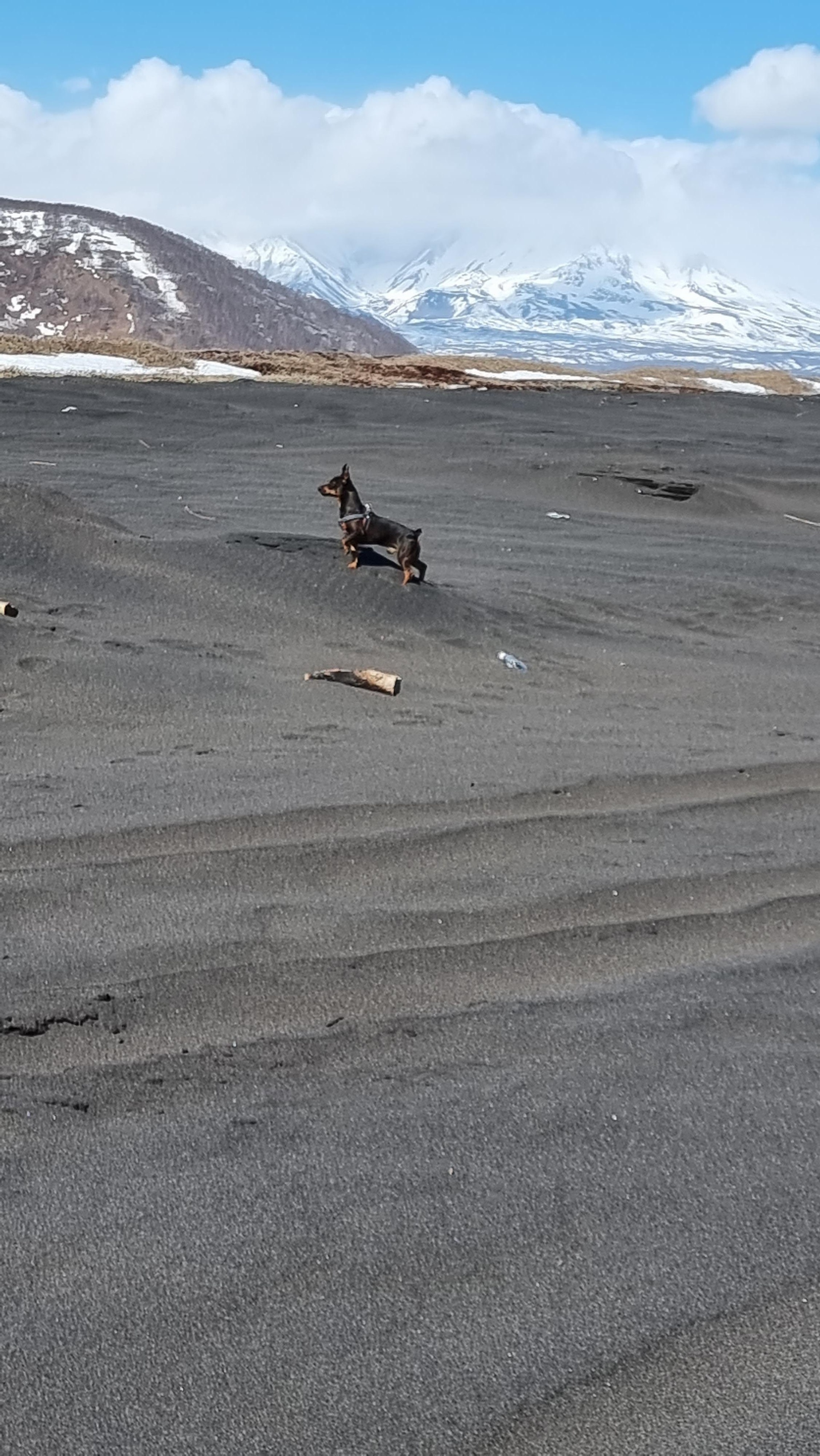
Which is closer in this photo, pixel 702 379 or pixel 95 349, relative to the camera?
pixel 95 349

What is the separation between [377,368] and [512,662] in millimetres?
21182

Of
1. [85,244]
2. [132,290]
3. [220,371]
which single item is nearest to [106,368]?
[220,371]

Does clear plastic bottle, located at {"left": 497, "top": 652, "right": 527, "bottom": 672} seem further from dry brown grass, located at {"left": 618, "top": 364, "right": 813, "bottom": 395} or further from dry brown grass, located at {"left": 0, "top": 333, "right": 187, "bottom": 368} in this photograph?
dry brown grass, located at {"left": 618, "top": 364, "right": 813, "bottom": 395}

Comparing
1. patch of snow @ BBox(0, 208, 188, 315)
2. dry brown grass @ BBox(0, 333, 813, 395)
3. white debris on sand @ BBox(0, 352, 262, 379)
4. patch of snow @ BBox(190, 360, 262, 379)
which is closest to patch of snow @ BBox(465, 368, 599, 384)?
dry brown grass @ BBox(0, 333, 813, 395)

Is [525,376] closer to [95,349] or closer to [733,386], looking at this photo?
[733,386]

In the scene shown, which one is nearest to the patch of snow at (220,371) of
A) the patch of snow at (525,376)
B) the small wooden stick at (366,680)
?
the patch of snow at (525,376)

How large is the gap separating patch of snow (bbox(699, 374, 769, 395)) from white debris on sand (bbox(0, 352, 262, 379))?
1228 cm

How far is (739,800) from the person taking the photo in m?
5.55

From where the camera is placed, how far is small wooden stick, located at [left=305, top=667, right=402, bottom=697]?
22.8 ft

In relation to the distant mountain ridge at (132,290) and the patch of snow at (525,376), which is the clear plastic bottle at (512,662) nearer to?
the patch of snow at (525,376)

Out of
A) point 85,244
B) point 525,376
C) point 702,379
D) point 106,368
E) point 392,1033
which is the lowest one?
point 392,1033

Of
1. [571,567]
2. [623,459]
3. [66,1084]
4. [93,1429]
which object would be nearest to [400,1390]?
[93,1429]

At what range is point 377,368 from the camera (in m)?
27.8

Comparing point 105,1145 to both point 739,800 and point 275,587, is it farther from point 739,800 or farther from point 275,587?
point 275,587
